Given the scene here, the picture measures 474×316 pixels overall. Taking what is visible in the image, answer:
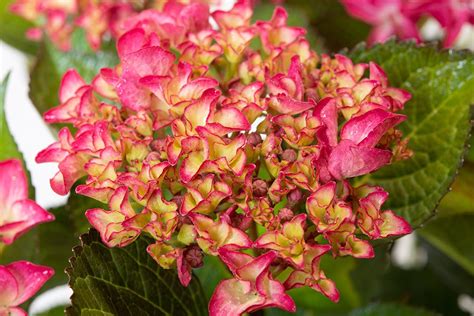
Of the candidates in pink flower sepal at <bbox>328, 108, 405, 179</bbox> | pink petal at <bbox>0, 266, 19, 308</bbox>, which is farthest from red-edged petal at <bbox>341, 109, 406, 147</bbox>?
pink petal at <bbox>0, 266, 19, 308</bbox>

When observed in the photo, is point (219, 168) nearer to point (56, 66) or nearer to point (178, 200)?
point (178, 200)

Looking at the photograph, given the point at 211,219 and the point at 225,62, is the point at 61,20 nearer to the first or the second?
the point at 225,62

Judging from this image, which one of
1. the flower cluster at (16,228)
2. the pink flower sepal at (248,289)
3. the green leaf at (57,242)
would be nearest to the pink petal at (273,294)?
the pink flower sepal at (248,289)

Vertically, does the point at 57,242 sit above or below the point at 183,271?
below

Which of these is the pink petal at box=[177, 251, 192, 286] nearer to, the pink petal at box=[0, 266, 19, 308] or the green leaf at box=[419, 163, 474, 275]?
the pink petal at box=[0, 266, 19, 308]

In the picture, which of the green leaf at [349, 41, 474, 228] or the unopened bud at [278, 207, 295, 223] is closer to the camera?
the unopened bud at [278, 207, 295, 223]

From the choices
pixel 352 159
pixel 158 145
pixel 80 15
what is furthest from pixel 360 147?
pixel 80 15
